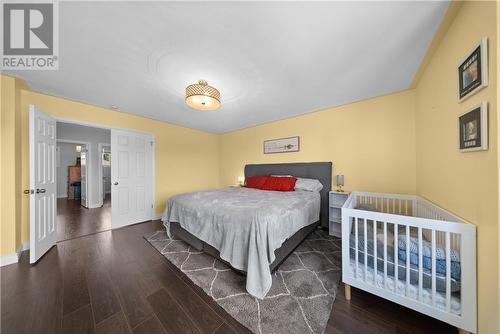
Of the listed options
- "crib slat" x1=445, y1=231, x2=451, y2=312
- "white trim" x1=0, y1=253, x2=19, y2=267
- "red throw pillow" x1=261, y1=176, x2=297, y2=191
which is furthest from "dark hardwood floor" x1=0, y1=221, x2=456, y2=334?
"red throw pillow" x1=261, y1=176, x2=297, y2=191

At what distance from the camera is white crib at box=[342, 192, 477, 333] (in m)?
1.07

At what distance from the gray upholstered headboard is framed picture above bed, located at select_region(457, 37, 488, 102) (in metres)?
2.08

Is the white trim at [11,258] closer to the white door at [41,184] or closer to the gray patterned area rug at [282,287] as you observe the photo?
the white door at [41,184]

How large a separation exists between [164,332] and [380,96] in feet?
13.1

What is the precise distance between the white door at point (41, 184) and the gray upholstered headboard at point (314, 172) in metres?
3.79

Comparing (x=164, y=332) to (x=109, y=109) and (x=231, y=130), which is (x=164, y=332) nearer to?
(x=109, y=109)

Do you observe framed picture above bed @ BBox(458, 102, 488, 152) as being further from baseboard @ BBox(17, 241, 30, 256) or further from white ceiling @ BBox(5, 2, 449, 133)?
baseboard @ BBox(17, 241, 30, 256)

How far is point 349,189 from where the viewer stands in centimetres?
303

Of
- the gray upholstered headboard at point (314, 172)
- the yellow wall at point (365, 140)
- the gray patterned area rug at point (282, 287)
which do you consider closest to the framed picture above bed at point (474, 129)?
the yellow wall at point (365, 140)

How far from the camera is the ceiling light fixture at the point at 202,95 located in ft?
6.47

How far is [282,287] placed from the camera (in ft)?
5.40

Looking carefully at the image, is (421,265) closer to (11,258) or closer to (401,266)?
(401,266)

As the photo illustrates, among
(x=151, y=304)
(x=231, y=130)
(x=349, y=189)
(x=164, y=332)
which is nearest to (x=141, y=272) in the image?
(x=151, y=304)

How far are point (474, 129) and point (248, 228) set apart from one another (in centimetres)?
183
